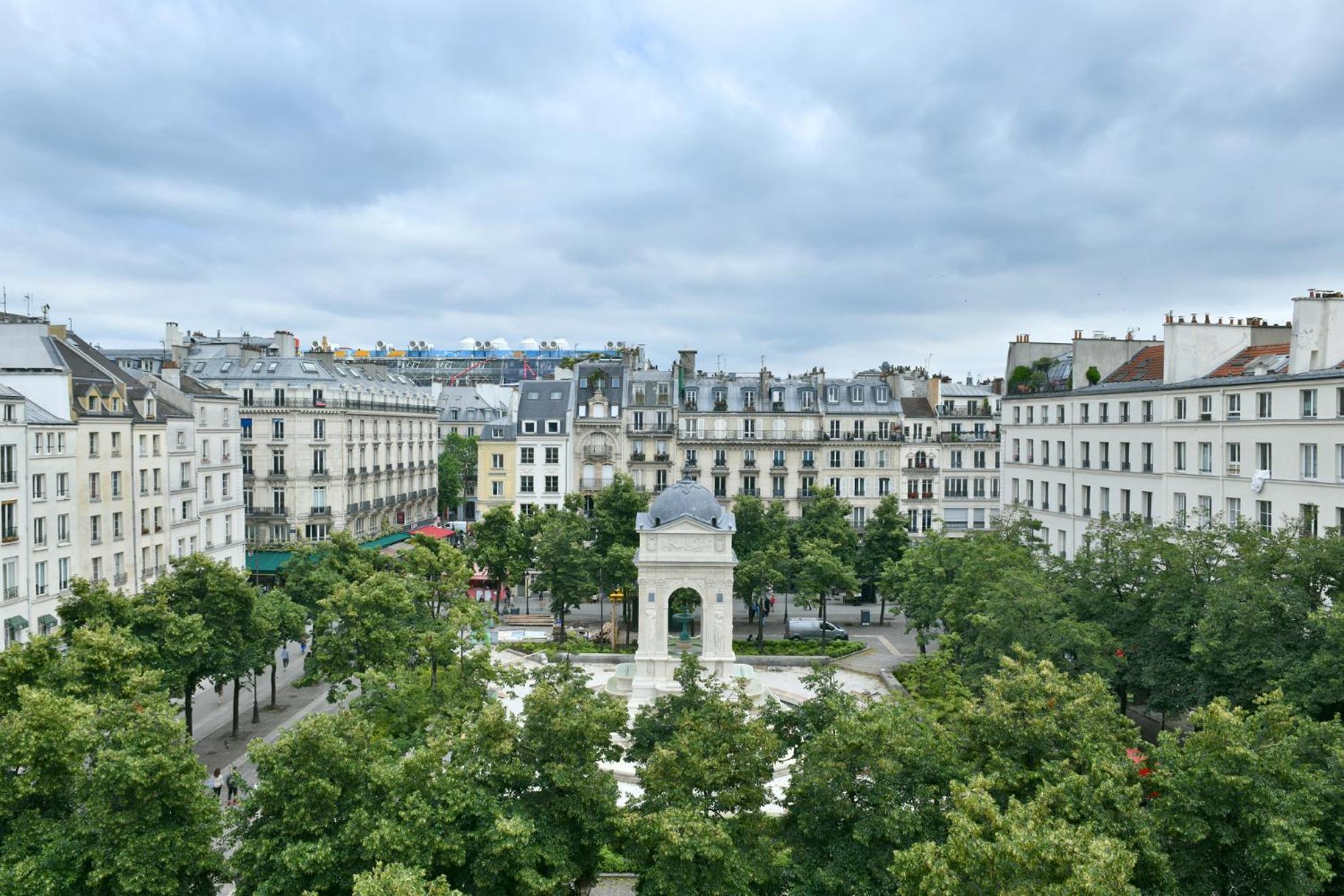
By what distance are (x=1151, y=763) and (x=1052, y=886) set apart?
11.3m

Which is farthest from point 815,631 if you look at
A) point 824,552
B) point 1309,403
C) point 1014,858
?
point 1014,858

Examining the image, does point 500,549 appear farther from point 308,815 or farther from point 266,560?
point 308,815

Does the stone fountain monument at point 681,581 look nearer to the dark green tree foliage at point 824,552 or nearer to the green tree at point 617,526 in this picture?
the dark green tree foliage at point 824,552

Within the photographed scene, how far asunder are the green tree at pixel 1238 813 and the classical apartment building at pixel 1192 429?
19.0 meters

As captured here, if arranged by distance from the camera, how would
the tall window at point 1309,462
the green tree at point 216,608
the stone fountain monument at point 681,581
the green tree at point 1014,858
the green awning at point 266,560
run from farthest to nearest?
the green awning at point 266,560 < the stone fountain monument at point 681,581 < the tall window at point 1309,462 < the green tree at point 216,608 < the green tree at point 1014,858

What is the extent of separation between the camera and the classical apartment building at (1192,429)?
43844 mm

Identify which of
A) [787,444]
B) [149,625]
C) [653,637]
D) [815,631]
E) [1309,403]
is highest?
[1309,403]

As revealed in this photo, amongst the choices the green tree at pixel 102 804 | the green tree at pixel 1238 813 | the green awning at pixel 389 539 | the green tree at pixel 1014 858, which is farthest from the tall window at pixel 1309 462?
the green awning at pixel 389 539

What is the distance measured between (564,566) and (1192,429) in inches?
1348

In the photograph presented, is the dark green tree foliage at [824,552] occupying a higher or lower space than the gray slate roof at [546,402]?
lower

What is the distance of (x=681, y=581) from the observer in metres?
46.0

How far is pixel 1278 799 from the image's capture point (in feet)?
70.9

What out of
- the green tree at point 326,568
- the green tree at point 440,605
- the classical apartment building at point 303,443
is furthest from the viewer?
the classical apartment building at point 303,443

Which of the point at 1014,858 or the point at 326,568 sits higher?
the point at 326,568
